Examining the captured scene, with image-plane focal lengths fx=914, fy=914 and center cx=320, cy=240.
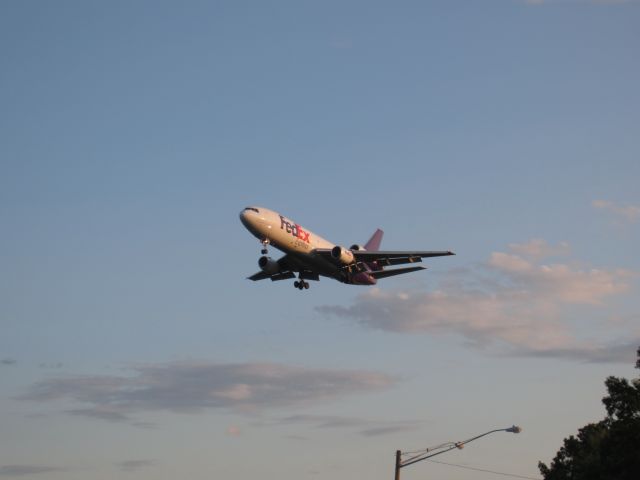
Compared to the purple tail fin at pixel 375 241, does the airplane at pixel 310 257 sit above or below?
below

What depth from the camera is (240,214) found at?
5731 centimetres

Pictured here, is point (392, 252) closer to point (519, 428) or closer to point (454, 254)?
point (454, 254)

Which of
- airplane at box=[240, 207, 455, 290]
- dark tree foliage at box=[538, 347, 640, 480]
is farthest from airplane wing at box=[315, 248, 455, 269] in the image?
dark tree foliage at box=[538, 347, 640, 480]

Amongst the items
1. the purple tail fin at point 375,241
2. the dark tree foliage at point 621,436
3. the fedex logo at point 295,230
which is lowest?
the dark tree foliage at point 621,436

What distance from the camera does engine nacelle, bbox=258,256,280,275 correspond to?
64113 millimetres

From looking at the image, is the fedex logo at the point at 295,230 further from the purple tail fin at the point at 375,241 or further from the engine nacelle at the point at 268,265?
the purple tail fin at the point at 375,241

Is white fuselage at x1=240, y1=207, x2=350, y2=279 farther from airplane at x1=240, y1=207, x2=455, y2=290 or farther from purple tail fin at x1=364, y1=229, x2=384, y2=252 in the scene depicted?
purple tail fin at x1=364, y1=229, x2=384, y2=252

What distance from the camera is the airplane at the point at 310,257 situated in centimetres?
5738

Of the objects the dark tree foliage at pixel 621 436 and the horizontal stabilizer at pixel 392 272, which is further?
the horizontal stabilizer at pixel 392 272

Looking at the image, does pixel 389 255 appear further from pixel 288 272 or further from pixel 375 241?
pixel 375 241

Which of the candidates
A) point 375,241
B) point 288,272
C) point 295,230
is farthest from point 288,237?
point 375,241

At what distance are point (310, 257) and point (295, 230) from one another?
8.11ft

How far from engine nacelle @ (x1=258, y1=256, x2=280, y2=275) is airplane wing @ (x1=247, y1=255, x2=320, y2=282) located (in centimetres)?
41

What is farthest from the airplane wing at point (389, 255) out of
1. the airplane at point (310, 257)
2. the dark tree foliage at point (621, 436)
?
the dark tree foliage at point (621, 436)
